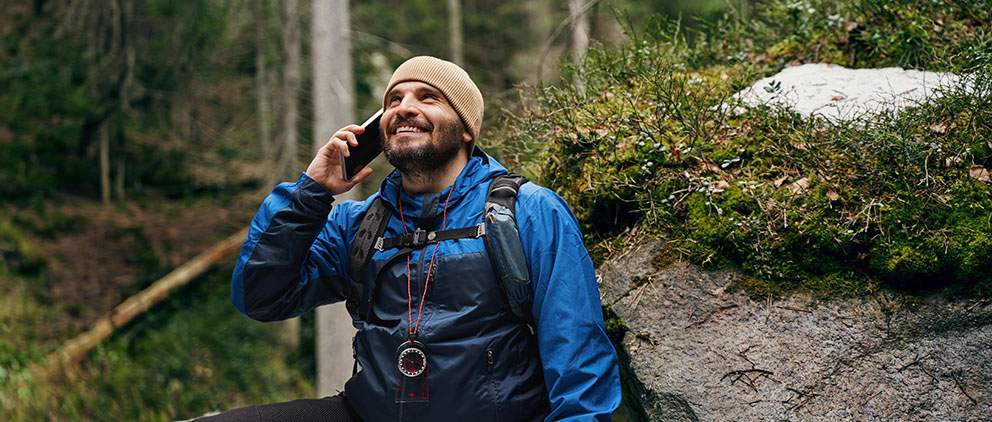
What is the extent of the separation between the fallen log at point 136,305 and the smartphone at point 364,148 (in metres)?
9.46

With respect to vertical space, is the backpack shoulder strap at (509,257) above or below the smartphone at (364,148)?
below

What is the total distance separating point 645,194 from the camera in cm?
327

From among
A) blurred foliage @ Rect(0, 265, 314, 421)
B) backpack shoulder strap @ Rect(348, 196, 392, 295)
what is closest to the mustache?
backpack shoulder strap @ Rect(348, 196, 392, 295)

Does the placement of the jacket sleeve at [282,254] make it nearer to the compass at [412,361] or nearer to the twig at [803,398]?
the compass at [412,361]

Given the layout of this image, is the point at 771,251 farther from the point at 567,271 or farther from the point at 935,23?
the point at 935,23

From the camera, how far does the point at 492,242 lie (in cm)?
256

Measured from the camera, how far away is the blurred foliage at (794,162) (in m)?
2.78

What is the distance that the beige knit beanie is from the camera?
118 inches

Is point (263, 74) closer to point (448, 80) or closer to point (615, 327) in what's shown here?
point (448, 80)

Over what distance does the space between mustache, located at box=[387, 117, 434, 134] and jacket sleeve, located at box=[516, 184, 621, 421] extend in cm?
61

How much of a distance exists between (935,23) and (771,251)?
6.77 feet

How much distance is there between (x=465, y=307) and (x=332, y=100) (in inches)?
319

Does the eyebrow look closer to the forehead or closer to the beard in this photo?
the forehead

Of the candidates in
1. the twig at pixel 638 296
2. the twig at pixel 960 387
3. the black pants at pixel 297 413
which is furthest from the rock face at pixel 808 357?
the black pants at pixel 297 413
